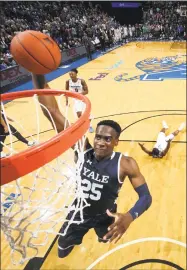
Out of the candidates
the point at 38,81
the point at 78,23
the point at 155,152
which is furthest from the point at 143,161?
the point at 78,23

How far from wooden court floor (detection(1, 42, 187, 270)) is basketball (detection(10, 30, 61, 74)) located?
7.17 ft

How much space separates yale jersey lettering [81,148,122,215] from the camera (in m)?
2.65

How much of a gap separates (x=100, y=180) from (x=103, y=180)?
0.03m

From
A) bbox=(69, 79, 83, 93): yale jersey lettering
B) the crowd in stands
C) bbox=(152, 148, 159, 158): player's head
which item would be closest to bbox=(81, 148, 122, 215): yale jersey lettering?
bbox=(152, 148, 159, 158): player's head

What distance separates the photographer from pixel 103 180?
2662mm

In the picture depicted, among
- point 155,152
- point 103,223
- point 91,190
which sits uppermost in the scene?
point 91,190

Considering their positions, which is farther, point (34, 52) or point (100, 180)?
point (100, 180)

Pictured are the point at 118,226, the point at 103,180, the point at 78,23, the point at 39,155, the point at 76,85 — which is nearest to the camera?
the point at 39,155

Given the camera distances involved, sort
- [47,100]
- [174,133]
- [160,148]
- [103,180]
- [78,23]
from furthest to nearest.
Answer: [78,23] → [174,133] → [160,148] → [103,180] → [47,100]

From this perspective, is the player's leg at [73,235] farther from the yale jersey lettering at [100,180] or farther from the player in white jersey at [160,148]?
the player in white jersey at [160,148]

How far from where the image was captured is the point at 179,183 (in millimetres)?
4477

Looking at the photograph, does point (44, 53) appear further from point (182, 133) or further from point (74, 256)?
point (182, 133)

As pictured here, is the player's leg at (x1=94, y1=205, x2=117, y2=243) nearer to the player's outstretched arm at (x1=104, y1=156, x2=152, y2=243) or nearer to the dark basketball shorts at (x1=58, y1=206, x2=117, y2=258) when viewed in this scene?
the dark basketball shorts at (x1=58, y1=206, x2=117, y2=258)

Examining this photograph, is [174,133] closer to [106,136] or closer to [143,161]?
[143,161]
